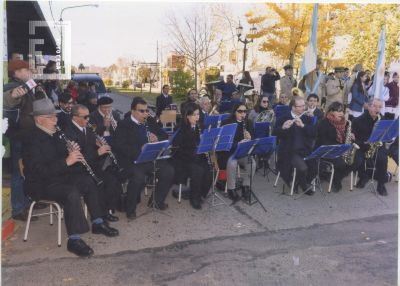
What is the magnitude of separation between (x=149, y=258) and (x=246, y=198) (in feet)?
7.92

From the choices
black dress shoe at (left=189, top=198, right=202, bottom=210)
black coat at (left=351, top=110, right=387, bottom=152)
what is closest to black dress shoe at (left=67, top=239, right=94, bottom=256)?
black dress shoe at (left=189, top=198, right=202, bottom=210)

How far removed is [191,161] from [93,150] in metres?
1.60

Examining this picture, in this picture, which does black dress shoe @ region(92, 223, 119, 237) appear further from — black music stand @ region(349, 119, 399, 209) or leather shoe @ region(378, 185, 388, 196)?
leather shoe @ region(378, 185, 388, 196)

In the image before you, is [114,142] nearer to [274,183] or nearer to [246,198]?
[246,198]

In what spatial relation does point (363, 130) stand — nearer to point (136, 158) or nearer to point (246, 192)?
point (246, 192)

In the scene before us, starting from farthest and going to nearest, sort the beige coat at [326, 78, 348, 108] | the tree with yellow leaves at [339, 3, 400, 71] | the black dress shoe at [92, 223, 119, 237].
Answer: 1. the tree with yellow leaves at [339, 3, 400, 71]
2. the beige coat at [326, 78, 348, 108]
3. the black dress shoe at [92, 223, 119, 237]

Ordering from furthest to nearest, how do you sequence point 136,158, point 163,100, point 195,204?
point 163,100 → point 195,204 → point 136,158

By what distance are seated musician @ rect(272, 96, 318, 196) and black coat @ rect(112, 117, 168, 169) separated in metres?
2.57

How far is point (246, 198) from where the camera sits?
6016 millimetres

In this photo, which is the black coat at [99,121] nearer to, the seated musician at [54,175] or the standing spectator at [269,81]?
the seated musician at [54,175]

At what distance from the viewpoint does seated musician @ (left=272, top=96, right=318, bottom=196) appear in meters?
6.30

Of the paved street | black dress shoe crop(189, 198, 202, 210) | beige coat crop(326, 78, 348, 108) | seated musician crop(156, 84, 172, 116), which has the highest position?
Answer: beige coat crop(326, 78, 348, 108)

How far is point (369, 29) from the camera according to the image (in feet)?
62.9

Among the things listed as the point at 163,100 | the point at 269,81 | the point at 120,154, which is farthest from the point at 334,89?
the point at 120,154
